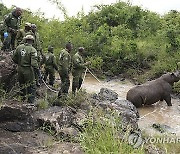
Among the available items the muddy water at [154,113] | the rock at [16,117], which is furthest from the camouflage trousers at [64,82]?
the muddy water at [154,113]

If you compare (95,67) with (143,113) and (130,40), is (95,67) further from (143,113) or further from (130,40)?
(143,113)

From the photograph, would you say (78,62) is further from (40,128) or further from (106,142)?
(106,142)

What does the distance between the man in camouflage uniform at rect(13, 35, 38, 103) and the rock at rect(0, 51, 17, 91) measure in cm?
40

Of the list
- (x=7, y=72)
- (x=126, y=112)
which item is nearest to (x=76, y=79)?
(x=126, y=112)

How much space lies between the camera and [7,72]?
11172 mm

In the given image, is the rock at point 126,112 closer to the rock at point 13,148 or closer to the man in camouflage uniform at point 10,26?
the rock at point 13,148

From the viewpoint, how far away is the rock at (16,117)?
32.1 feet

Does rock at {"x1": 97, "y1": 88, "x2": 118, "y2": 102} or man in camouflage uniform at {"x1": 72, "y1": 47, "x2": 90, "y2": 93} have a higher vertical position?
man in camouflage uniform at {"x1": 72, "y1": 47, "x2": 90, "y2": 93}

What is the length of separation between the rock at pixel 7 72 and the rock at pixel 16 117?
1.26 metres

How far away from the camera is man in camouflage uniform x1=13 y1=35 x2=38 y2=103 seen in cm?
1059

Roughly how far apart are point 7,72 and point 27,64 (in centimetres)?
78

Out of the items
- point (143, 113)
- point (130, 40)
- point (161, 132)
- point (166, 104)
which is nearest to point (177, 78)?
point (166, 104)

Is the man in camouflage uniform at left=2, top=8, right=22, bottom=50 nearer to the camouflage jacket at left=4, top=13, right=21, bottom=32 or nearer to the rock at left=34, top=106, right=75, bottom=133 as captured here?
the camouflage jacket at left=4, top=13, right=21, bottom=32

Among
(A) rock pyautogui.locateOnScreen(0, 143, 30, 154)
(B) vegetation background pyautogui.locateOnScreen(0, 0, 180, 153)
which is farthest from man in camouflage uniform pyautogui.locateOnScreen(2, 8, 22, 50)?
(B) vegetation background pyautogui.locateOnScreen(0, 0, 180, 153)
